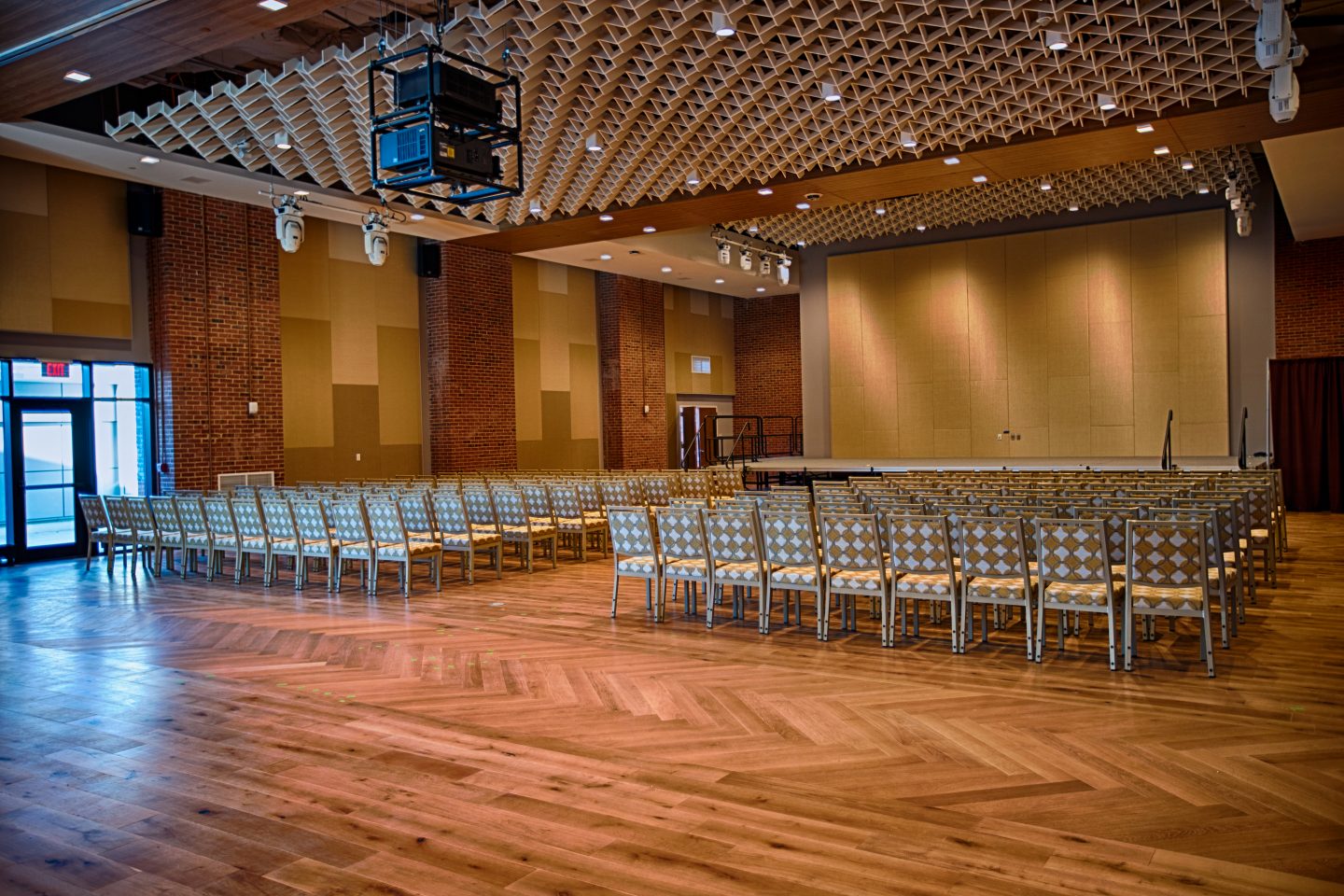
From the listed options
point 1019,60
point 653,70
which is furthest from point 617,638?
point 1019,60

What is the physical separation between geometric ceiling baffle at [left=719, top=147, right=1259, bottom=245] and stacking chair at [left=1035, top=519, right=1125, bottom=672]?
8718 mm

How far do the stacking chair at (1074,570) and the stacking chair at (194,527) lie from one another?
26.7 feet

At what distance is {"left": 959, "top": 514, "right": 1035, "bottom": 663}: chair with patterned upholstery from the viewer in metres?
5.54

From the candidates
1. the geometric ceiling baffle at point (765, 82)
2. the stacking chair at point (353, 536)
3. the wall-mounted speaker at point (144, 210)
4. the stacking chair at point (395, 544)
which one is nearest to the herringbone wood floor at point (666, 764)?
the stacking chair at point (395, 544)

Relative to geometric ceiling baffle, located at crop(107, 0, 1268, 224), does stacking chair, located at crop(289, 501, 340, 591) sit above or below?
below

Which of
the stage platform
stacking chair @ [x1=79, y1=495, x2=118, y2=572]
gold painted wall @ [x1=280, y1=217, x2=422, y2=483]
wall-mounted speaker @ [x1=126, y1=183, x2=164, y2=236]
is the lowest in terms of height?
stacking chair @ [x1=79, y1=495, x2=118, y2=572]

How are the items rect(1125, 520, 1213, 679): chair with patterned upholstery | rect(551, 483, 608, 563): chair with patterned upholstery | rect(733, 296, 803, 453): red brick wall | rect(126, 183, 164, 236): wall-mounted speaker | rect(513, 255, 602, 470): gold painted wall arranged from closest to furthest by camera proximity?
rect(1125, 520, 1213, 679): chair with patterned upholstery
rect(551, 483, 608, 563): chair with patterned upholstery
rect(126, 183, 164, 236): wall-mounted speaker
rect(513, 255, 602, 470): gold painted wall
rect(733, 296, 803, 453): red brick wall

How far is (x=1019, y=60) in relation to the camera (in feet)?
27.2

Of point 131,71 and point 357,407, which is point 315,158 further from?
point 357,407

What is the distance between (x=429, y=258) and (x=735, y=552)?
11.3 metres

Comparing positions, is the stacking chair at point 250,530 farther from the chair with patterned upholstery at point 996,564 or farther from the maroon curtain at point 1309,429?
the maroon curtain at point 1309,429

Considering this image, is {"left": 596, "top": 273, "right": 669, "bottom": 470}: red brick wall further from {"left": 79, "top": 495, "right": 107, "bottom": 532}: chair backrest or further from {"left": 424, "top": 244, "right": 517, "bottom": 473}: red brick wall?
{"left": 79, "top": 495, "right": 107, "bottom": 532}: chair backrest

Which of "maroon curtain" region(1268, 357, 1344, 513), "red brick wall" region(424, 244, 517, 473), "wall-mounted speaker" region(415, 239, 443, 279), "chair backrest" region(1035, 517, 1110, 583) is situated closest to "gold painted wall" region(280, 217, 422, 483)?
"wall-mounted speaker" region(415, 239, 443, 279)

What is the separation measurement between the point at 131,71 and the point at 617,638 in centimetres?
626
